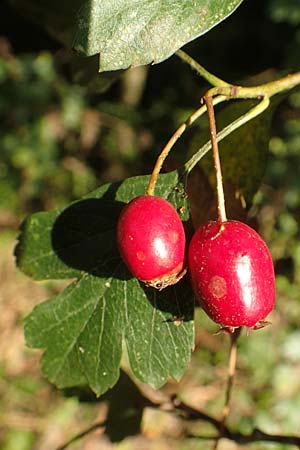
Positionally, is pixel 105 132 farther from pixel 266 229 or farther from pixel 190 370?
pixel 190 370

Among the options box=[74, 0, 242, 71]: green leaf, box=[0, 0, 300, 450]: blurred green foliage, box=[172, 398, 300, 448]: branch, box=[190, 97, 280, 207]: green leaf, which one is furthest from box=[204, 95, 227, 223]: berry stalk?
box=[0, 0, 300, 450]: blurred green foliage

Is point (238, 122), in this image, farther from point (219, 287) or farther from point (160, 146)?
point (160, 146)

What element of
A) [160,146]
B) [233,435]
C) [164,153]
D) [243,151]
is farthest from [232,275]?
[160,146]

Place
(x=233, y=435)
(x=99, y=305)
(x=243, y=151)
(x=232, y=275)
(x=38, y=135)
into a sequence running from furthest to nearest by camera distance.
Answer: (x=38, y=135) → (x=233, y=435) → (x=243, y=151) → (x=99, y=305) → (x=232, y=275)

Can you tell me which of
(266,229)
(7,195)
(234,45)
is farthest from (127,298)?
(234,45)

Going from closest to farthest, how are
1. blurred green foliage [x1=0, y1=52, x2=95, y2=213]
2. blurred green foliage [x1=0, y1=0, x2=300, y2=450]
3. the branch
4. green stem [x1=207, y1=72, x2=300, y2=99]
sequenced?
1. green stem [x1=207, y1=72, x2=300, y2=99]
2. the branch
3. blurred green foliage [x1=0, y1=0, x2=300, y2=450]
4. blurred green foliage [x1=0, y1=52, x2=95, y2=213]

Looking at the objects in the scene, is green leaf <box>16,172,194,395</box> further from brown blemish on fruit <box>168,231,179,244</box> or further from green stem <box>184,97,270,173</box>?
brown blemish on fruit <box>168,231,179,244</box>
